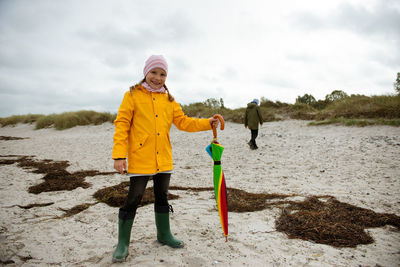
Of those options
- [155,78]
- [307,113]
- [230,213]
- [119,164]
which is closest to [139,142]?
[119,164]

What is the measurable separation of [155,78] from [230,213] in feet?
8.38

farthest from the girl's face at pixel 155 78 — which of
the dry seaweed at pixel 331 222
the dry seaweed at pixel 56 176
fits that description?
the dry seaweed at pixel 56 176

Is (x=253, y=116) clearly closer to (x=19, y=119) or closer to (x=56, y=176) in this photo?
(x=56, y=176)

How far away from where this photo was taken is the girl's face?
2902 mm

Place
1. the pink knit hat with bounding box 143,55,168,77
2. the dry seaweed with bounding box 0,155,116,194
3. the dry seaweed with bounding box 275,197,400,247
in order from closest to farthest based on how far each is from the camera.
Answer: the pink knit hat with bounding box 143,55,168,77 → the dry seaweed with bounding box 275,197,400,247 → the dry seaweed with bounding box 0,155,116,194

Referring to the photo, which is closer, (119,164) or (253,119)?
(119,164)

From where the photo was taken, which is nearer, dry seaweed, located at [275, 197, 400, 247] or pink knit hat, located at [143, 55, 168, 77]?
pink knit hat, located at [143, 55, 168, 77]

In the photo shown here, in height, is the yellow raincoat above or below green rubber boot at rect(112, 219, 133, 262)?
above

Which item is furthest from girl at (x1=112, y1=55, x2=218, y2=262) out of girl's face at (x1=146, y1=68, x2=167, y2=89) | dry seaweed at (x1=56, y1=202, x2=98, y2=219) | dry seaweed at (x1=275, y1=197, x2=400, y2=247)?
dry seaweed at (x1=56, y1=202, x2=98, y2=219)

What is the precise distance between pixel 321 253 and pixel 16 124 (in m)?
29.7

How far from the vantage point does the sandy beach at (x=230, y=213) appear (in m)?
2.88

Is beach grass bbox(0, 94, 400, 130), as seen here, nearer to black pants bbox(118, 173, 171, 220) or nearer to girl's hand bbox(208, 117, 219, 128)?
girl's hand bbox(208, 117, 219, 128)

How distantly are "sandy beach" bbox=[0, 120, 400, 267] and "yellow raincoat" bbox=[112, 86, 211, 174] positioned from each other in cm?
105

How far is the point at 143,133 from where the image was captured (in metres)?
2.80
